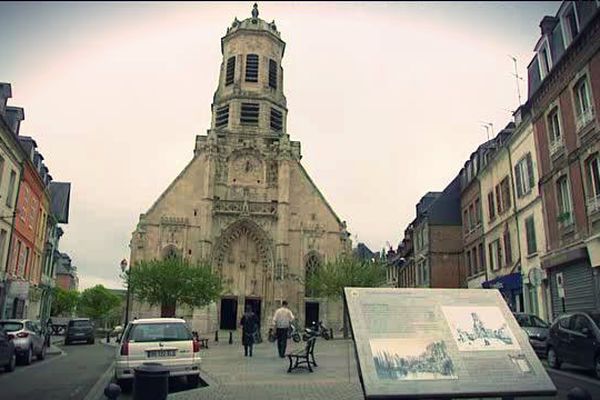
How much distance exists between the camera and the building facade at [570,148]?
48.2 ft

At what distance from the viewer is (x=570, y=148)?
16188mm

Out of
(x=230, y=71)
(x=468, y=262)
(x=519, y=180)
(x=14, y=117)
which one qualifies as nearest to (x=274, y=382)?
(x=519, y=180)

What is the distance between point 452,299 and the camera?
20.3ft

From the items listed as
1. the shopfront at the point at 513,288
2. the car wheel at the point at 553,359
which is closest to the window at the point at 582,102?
the car wheel at the point at 553,359

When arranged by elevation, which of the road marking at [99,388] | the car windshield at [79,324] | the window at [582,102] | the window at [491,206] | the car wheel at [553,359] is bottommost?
the road marking at [99,388]

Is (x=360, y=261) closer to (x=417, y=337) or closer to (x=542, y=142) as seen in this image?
(x=542, y=142)

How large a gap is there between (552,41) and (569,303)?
28.9 feet

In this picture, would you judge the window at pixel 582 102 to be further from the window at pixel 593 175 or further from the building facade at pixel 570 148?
the window at pixel 593 175

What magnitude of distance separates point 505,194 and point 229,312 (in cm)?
2108

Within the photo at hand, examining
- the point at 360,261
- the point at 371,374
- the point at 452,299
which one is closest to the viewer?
the point at 371,374

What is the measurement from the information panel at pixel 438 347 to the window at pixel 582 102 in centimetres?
1145

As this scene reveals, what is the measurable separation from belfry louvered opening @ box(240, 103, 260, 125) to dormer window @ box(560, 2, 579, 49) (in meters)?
27.1

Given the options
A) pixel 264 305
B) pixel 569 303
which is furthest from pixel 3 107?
pixel 569 303

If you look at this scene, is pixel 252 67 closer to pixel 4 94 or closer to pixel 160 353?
pixel 4 94
